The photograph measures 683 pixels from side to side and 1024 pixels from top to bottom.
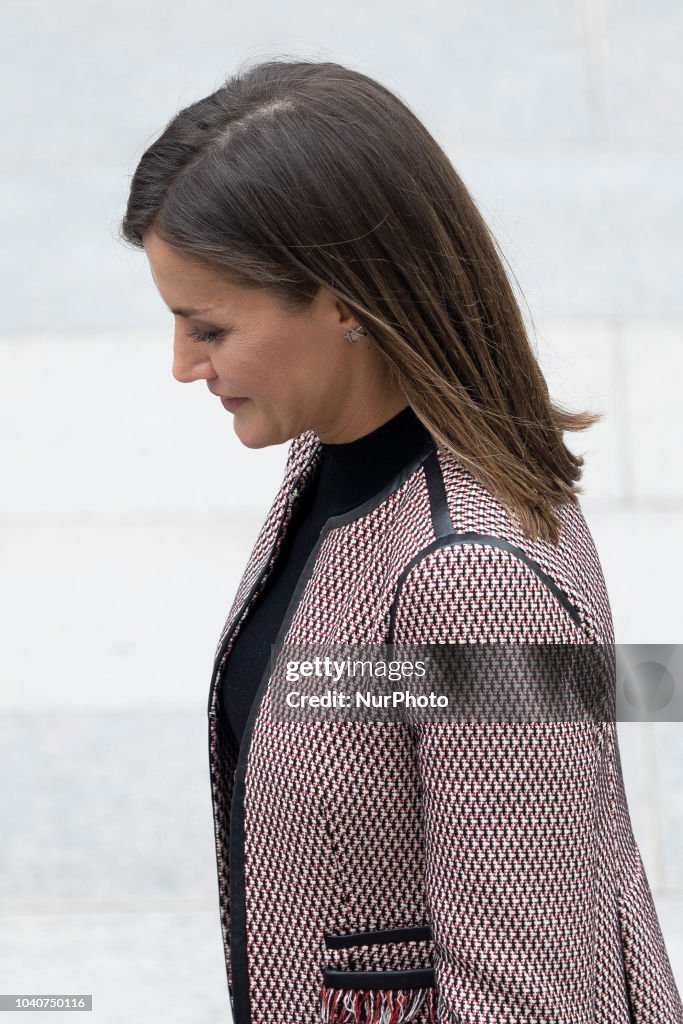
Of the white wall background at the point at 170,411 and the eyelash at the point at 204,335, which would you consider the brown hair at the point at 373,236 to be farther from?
the white wall background at the point at 170,411

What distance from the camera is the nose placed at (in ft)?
4.35

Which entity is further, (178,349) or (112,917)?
(112,917)

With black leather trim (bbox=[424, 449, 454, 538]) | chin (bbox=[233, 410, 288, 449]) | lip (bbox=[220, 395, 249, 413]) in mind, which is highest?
lip (bbox=[220, 395, 249, 413])

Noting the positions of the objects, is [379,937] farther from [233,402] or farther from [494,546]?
[233,402]

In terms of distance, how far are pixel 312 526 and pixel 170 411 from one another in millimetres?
2840

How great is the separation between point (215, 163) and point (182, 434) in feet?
9.80

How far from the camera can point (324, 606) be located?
1.27 metres

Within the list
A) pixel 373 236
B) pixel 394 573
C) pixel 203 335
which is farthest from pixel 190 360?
pixel 394 573

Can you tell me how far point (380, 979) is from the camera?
124cm

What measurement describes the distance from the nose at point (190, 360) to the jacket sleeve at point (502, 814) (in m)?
0.37

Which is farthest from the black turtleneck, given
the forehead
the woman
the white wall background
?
the white wall background

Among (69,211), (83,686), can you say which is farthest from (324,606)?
(69,211)

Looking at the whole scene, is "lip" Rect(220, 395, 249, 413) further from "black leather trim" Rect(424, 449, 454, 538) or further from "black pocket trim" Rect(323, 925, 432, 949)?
"black pocket trim" Rect(323, 925, 432, 949)

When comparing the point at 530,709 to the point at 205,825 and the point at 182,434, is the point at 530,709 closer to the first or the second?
the point at 205,825
